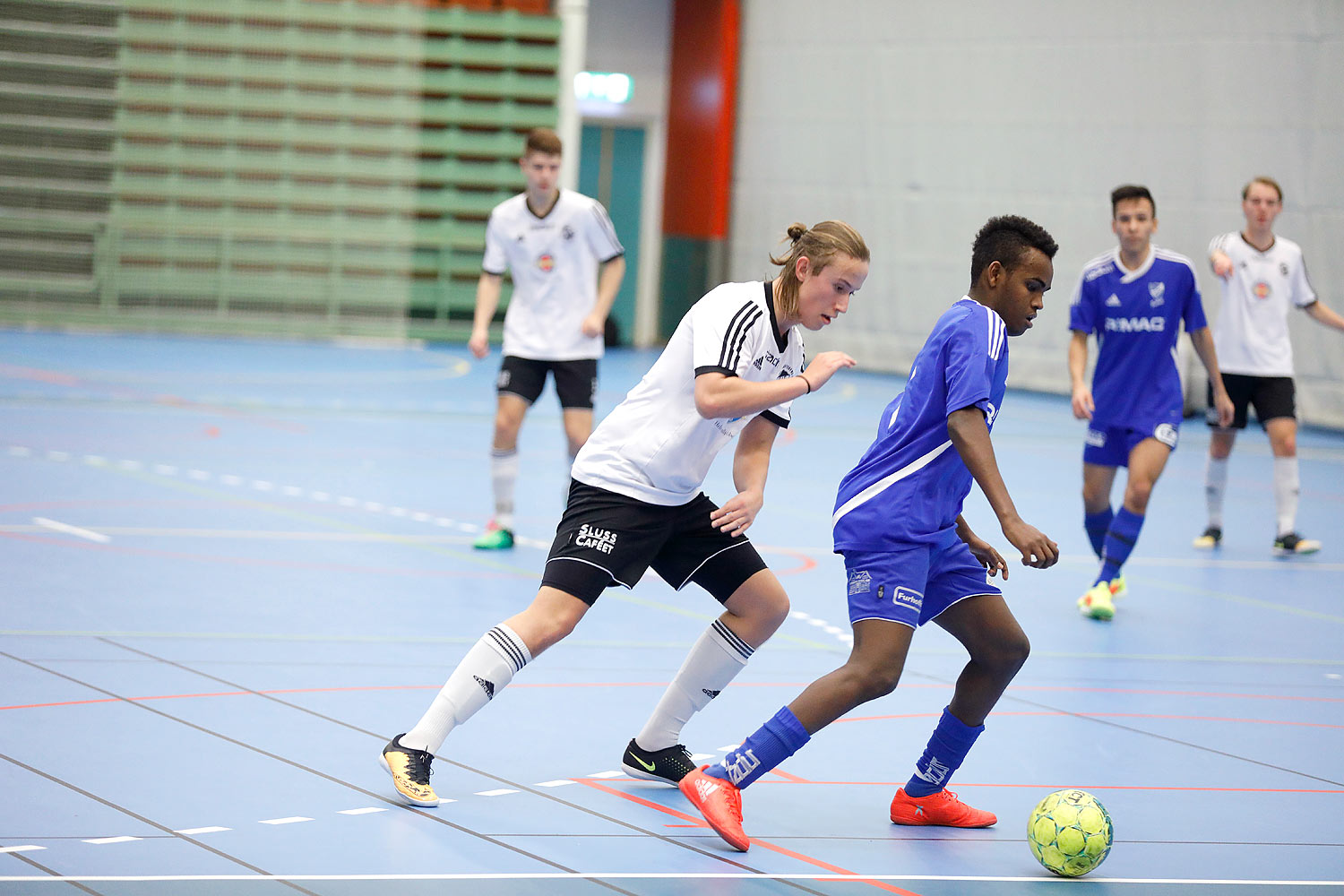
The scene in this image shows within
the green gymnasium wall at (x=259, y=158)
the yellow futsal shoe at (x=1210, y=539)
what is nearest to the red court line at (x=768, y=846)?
the yellow futsal shoe at (x=1210, y=539)

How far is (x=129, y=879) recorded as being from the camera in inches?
138

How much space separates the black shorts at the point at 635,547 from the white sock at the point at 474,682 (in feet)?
0.65

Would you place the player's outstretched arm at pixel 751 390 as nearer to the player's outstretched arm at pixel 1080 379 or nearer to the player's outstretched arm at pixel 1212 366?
the player's outstretched arm at pixel 1080 379

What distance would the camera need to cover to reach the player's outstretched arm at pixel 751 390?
13.1 ft

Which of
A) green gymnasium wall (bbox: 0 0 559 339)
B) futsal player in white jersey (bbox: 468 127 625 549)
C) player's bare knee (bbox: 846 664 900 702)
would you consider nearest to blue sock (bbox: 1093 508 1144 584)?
futsal player in white jersey (bbox: 468 127 625 549)

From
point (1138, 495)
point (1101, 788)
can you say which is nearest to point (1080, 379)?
point (1138, 495)

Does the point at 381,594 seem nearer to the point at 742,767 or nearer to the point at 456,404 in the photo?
the point at 742,767

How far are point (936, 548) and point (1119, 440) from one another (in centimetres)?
399

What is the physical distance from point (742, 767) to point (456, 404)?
11.4m

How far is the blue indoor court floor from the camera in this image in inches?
153

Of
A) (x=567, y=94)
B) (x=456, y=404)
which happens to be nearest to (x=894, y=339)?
(x=567, y=94)

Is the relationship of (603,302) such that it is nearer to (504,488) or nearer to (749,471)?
(504,488)

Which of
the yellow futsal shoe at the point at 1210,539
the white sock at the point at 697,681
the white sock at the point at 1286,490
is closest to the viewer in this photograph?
the white sock at the point at 697,681

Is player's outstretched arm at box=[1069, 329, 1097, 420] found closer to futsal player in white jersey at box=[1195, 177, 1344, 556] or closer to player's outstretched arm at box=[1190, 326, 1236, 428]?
player's outstretched arm at box=[1190, 326, 1236, 428]
